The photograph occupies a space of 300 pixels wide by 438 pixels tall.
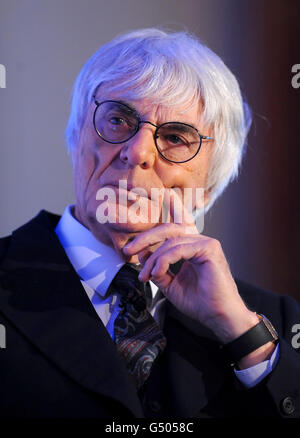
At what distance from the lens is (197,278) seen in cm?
112

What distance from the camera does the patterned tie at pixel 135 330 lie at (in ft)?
3.54

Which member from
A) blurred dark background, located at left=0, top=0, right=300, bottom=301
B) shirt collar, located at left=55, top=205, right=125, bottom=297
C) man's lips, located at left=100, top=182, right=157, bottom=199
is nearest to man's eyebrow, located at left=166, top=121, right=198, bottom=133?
Result: man's lips, located at left=100, top=182, right=157, bottom=199

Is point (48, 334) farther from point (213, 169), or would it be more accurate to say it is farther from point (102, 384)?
point (213, 169)

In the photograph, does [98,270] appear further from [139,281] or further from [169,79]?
[169,79]

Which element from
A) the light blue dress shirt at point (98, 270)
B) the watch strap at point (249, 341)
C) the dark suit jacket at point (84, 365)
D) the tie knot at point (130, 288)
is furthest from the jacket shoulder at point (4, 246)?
the watch strap at point (249, 341)

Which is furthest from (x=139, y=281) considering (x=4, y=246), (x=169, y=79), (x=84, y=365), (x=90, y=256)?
(x=169, y=79)

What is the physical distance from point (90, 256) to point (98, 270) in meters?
0.05

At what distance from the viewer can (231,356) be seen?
111cm

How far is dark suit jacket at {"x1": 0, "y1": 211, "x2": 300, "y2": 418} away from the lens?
1.00 meters

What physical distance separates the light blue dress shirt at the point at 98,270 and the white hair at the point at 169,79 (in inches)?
10.8

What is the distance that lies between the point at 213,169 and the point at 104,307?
51 centimetres
